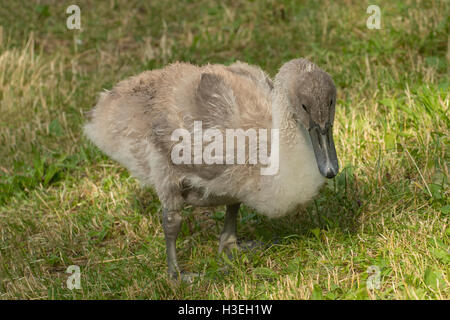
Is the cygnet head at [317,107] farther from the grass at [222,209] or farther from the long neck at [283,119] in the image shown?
the grass at [222,209]

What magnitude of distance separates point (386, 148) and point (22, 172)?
3489mm

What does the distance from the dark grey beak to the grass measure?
70 cm

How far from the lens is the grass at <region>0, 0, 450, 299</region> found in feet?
13.6

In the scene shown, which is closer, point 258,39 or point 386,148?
point 386,148

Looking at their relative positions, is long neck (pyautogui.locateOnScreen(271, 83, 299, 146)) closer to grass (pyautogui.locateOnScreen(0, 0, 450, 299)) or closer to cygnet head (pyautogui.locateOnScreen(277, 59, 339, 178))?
cygnet head (pyautogui.locateOnScreen(277, 59, 339, 178))

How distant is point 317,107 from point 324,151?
0.88 ft

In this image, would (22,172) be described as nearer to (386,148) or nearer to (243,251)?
(243,251)

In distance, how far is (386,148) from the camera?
5195 mm

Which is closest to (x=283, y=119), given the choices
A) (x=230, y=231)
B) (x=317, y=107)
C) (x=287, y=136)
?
(x=287, y=136)

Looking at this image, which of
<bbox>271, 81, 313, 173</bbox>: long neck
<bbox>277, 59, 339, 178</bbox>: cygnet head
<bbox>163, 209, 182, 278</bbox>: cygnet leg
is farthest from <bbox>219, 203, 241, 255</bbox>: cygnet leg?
<bbox>277, 59, 339, 178</bbox>: cygnet head

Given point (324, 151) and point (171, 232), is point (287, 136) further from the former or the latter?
point (171, 232)

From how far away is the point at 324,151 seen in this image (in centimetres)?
372

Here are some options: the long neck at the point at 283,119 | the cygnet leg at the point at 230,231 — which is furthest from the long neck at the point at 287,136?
the cygnet leg at the point at 230,231

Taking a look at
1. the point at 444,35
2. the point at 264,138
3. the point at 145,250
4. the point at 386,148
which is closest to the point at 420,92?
the point at 386,148
